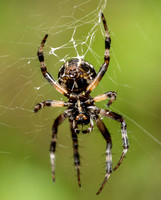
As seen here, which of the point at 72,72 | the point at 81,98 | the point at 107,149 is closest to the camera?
the point at 72,72

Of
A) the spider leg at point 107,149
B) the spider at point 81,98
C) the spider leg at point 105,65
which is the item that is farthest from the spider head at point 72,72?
the spider leg at point 107,149

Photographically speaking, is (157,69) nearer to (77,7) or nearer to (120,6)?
(120,6)

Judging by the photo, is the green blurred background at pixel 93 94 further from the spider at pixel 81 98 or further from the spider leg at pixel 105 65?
the spider leg at pixel 105 65

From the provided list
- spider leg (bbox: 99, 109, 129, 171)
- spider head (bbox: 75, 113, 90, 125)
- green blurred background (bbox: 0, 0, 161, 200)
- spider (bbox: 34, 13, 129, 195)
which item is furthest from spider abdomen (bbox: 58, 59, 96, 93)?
green blurred background (bbox: 0, 0, 161, 200)

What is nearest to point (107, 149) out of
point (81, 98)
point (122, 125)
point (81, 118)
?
point (122, 125)

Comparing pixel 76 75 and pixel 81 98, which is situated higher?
pixel 76 75

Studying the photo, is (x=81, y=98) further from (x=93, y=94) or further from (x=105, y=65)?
(x=93, y=94)
